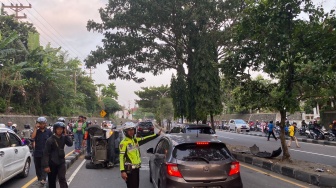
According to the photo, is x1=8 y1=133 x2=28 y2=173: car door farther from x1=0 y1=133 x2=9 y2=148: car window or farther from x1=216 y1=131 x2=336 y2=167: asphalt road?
x1=216 y1=131 x2=336 y2=167: asphalt road

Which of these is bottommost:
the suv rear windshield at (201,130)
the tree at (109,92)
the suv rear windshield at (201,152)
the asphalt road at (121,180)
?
the asphalt road at (121,180)

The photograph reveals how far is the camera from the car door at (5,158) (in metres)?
7.72

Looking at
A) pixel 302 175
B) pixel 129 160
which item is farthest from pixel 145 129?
pixel 129 160

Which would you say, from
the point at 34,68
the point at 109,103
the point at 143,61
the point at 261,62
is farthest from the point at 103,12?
the point at 109,103

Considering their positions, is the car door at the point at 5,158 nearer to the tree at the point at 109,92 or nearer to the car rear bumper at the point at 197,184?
the car rear bumper at the point at 197,184

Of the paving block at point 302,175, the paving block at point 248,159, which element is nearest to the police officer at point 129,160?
the paving block at point 302,175

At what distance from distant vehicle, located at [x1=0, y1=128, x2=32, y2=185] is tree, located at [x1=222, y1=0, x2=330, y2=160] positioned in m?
7.61

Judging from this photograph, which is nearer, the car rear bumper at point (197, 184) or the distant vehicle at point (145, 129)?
the car rear bumper at point (197, 184)

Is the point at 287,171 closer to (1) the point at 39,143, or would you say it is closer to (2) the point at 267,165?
(2) the point at 267,165

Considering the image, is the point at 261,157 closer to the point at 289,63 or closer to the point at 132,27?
the point at 289,63

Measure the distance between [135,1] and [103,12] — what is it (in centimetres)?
296

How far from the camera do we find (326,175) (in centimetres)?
880

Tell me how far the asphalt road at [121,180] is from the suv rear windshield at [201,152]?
2.72 meters

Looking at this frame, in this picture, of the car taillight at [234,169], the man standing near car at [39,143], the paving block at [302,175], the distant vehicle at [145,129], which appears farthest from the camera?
the distant vehicle at [145,129]
